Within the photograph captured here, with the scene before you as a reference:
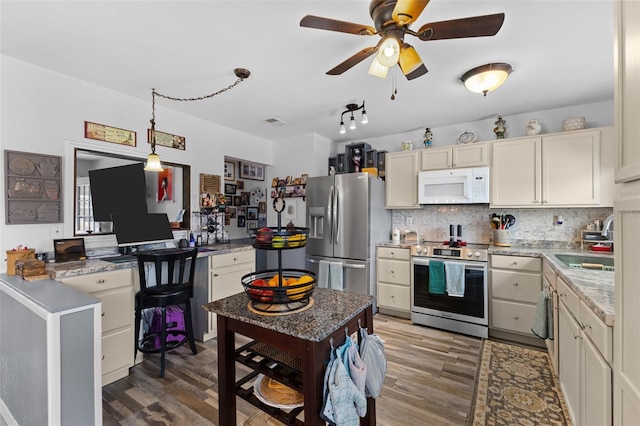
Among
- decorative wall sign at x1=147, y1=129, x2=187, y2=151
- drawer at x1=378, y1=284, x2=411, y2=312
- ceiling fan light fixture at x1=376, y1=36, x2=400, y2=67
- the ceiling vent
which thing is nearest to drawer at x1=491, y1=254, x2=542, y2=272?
drawer at x1=378, y1=284, x2=411, y2=312

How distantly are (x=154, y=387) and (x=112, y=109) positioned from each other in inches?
97.4

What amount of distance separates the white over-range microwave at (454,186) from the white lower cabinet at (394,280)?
2.50ft

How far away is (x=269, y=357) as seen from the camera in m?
1.18

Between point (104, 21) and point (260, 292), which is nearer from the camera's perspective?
point (260, 292)

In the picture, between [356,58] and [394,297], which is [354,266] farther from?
[356,58]

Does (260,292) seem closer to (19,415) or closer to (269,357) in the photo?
(269,357)

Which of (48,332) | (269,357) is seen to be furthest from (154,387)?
(269,357)

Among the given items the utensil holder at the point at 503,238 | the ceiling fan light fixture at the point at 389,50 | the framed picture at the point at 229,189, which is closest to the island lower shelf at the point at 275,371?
the ceiling fan light fixture at the point at 389,50

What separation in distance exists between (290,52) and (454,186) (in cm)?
242

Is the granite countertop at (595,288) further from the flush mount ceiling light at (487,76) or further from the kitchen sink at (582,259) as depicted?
the flush mount ceiling light at (487,76)

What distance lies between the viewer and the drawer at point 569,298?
151 centimetres

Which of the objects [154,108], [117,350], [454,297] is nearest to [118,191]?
[154,108]

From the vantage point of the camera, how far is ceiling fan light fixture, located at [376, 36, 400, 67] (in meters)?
1.40

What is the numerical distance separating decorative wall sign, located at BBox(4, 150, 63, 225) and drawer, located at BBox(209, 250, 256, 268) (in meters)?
1.30
